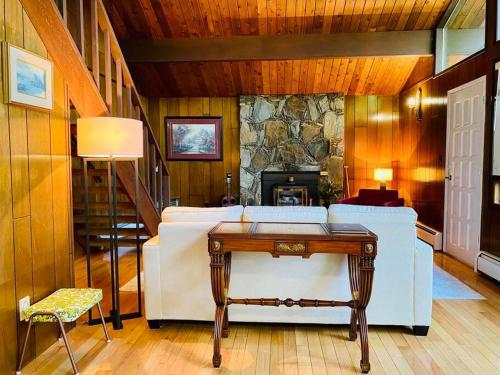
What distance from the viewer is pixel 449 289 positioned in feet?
11.5

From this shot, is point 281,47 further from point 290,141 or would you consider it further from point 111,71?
point 111,71

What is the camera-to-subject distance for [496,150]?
374 centimetres

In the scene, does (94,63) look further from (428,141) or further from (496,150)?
(428,141)

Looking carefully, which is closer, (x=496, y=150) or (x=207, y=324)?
(x=207, y=324)

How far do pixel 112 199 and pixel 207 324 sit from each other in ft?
4.01

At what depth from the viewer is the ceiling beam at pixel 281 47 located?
18.3 ft

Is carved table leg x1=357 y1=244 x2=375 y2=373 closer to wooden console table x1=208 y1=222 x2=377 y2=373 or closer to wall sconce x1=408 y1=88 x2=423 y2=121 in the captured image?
wooden console table x1=208 y1=222 x2=377 y2=373

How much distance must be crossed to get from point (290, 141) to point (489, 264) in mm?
4311

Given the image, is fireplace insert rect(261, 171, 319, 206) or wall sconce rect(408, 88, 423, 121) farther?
fireplace insert rect(261, 171, 319, 206)

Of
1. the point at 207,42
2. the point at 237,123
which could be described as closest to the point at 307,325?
the point at 207,42

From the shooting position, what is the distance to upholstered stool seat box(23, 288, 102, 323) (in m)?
2.08

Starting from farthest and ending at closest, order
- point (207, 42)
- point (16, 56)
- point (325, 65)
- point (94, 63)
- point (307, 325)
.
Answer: point (325, 65) < point (207, 42) < point (94, 63) < point (307, 325) < point (16, 56)

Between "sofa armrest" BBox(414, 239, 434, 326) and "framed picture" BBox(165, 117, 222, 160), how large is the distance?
17.9 ft

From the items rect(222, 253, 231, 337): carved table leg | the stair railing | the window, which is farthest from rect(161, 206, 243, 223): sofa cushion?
the window
